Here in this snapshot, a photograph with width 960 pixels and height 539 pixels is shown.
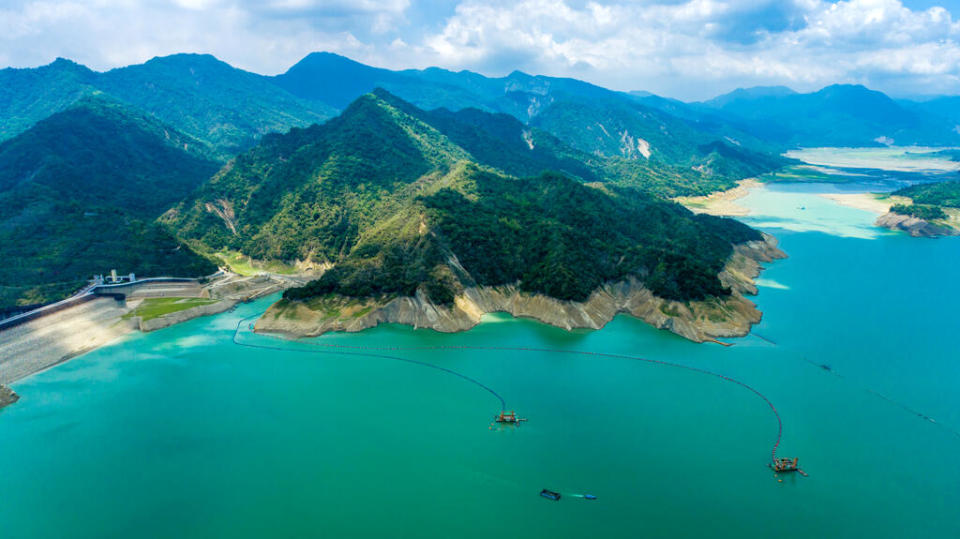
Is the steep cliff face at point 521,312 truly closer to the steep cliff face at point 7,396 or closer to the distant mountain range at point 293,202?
the distant mountain range at point 293,202

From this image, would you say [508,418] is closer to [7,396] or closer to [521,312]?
[521,312]

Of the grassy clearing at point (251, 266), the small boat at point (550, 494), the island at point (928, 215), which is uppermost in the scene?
the island at point (928, 215)

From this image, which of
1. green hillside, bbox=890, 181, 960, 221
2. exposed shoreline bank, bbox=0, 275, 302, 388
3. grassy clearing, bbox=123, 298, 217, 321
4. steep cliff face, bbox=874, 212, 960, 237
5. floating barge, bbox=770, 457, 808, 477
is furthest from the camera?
green hillside, bbox=890, 181, 960, 221

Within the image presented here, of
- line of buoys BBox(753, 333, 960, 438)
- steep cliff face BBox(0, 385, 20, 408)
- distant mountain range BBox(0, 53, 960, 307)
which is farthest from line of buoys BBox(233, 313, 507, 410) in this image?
line of buoys BBox(753, 333, 960, 438)

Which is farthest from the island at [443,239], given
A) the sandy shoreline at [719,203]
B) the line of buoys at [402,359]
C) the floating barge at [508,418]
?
the sandy shoreline at [719,203]

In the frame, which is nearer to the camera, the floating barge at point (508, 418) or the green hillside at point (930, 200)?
the floating barge at point (508, 418)

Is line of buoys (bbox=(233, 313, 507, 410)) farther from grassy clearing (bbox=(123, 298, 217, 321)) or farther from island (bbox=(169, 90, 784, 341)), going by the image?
grassy clearing (bbox=(123, 298, 217, 321))

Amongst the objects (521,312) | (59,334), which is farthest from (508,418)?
(59,334)
